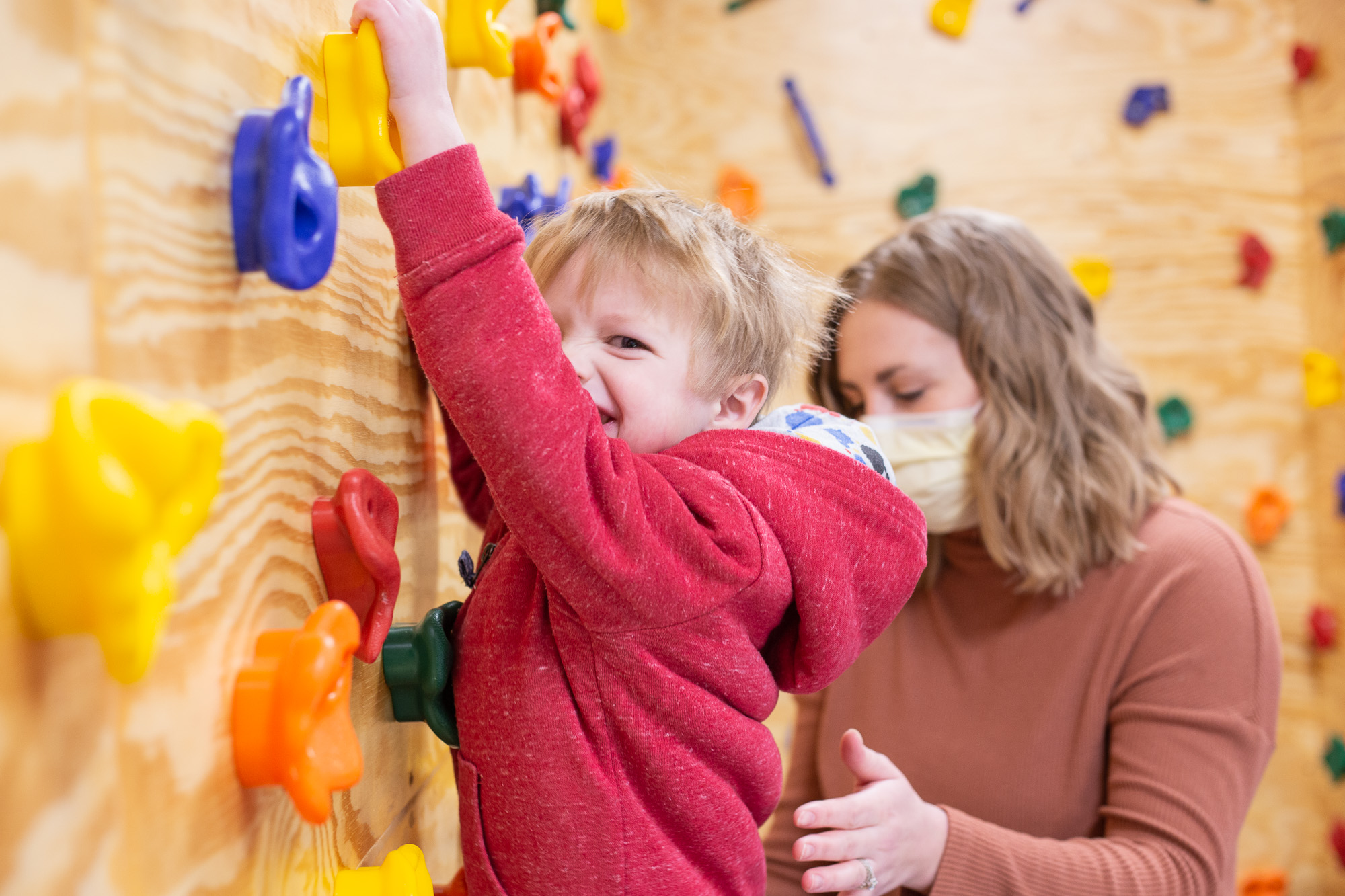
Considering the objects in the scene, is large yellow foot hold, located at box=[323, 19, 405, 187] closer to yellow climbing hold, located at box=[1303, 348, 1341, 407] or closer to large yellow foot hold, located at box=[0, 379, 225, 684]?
large yellow foot hold, located at box=[0, 379, 225, 684]

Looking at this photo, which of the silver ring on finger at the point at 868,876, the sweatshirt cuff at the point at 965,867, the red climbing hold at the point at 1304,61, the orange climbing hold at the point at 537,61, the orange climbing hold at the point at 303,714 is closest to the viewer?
the orange climbing hold at the point at 303,714

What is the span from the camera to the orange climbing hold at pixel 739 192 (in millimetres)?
1720

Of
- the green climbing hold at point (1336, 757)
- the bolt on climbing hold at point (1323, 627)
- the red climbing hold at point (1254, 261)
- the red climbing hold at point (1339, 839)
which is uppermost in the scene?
the red climbing hold at point (1254, 261)

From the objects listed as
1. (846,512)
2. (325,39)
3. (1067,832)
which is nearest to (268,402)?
(325,39)

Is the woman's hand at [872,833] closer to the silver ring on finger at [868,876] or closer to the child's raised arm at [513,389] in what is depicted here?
the silver ring on finger at [868,876]

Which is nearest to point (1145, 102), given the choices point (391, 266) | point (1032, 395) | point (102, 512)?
point (1032, 395)

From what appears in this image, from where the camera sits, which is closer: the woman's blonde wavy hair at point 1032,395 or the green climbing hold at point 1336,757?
the woman's blonde wavy hair at point 1032,395

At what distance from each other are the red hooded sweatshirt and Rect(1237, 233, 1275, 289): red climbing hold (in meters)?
1.30

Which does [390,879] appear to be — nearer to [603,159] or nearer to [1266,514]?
[603,159]

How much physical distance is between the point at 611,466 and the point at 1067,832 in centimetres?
78

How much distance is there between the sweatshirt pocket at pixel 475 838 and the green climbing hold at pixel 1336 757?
1.50 m

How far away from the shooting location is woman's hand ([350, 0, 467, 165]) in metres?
0.55

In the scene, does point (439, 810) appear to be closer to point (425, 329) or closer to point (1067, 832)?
point (425, 329)

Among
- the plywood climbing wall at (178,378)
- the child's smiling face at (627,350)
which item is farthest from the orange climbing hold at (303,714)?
the child's smiling face at (627,350)
